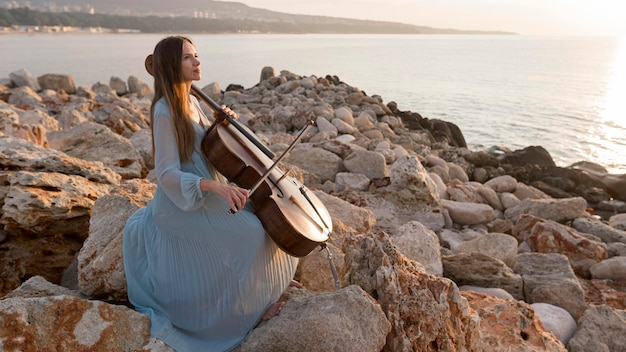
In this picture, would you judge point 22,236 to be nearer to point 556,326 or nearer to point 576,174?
point 556,326

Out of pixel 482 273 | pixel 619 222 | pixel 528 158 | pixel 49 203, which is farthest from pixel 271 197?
pixel 528 158

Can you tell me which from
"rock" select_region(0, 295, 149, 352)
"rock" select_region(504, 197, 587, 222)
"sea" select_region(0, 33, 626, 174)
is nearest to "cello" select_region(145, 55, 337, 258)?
"rock" select_region(0, 295, 149, 352)

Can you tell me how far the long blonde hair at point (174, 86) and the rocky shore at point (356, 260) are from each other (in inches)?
33.1

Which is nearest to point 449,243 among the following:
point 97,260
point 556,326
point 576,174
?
point 556,326

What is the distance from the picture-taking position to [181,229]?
2.69 metres

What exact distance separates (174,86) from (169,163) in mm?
400

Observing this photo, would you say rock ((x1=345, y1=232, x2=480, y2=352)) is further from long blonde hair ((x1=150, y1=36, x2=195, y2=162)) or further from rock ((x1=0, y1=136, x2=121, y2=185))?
rock ((x1=0, y1=136, x2=121, y2=185))

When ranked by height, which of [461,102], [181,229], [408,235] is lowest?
[461,102]

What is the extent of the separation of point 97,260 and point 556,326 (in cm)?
335

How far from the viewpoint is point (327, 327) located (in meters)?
2.40

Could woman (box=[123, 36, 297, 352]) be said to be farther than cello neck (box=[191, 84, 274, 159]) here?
No

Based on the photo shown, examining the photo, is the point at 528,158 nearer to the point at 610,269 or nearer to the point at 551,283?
the point at 610,269

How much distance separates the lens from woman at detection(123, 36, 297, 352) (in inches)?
103

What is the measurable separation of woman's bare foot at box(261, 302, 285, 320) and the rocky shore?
0.21ft
